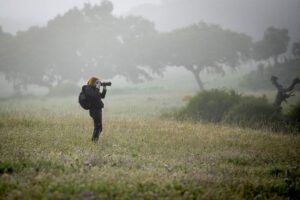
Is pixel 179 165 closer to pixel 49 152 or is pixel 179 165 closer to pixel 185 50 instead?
pixel 49 152

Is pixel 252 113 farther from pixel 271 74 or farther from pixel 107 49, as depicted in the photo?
pixel 271 74

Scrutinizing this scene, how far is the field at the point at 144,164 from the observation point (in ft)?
24.8

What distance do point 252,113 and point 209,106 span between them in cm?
250

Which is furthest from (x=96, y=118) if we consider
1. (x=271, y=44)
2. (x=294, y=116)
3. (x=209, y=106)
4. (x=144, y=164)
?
(x=271, y=44)

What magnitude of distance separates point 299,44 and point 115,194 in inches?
2568

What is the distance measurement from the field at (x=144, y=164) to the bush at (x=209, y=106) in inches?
240

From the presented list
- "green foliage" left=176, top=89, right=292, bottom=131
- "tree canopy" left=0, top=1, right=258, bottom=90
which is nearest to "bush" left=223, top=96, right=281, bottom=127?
"green foliage" left=176, top=89, right=292, bottom=131

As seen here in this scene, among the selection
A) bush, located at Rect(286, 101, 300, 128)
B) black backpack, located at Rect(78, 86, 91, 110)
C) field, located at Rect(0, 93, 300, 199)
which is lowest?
field, located at Rect(0, 93, 300, 199)

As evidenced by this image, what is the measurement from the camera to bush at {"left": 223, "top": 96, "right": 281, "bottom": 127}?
2083 cm

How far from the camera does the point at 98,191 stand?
739 cm

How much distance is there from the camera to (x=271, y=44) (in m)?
63.7

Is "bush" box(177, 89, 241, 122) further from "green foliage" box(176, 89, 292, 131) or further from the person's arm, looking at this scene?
the person's arm

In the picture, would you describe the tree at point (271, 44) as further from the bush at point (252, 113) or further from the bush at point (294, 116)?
the bush at point (294, 116)

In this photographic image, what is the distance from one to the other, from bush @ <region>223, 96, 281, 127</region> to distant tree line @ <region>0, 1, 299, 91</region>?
29.1m
